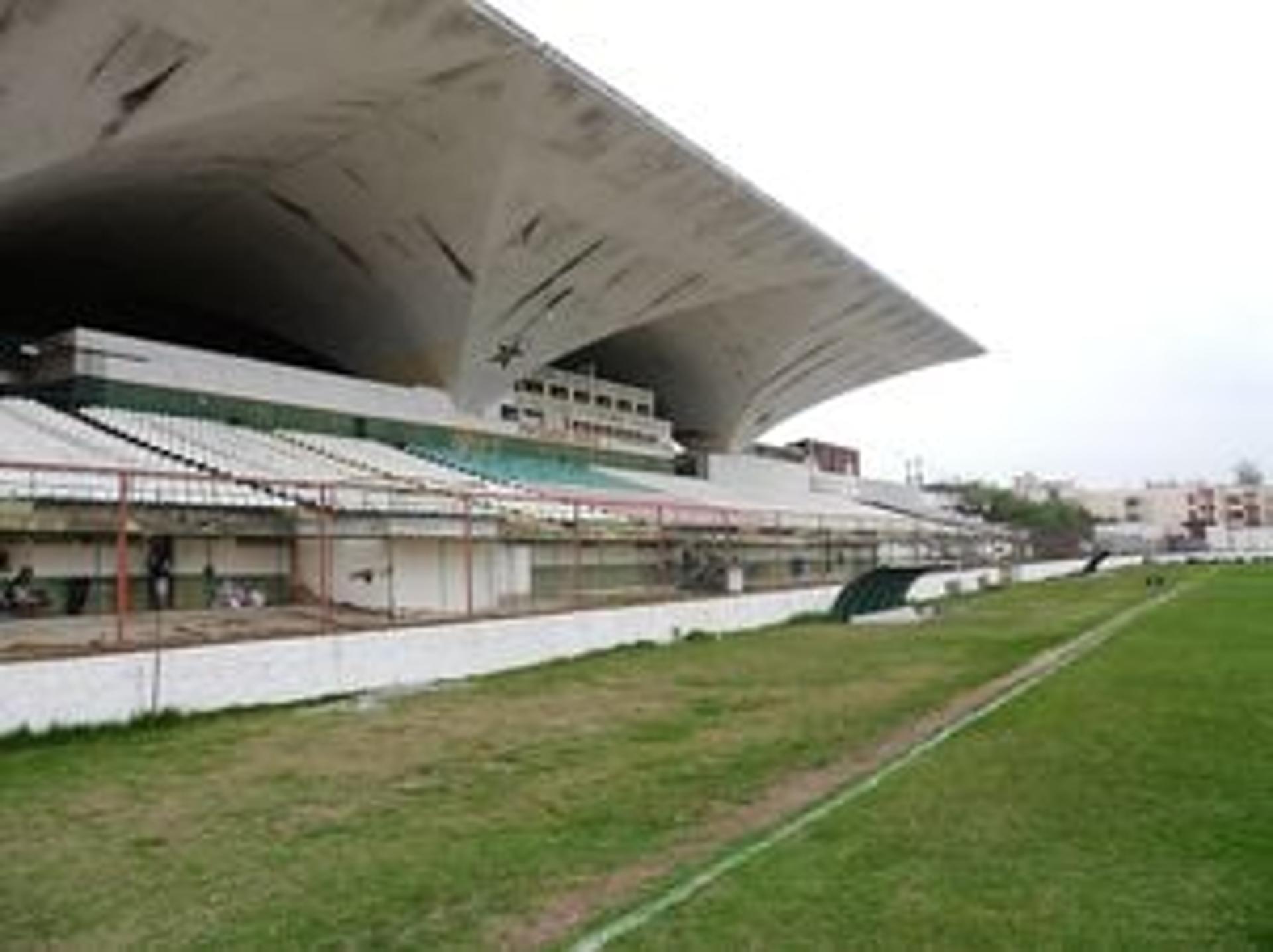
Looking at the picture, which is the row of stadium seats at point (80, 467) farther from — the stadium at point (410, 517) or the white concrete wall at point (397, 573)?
the white concrete wall at point (397, 573)

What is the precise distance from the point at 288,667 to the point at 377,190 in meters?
18.2

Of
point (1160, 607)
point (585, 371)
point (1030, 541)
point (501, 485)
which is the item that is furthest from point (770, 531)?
point (1030, 541)

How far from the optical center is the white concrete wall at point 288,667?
38.1 ft

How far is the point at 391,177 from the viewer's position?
29.8 m

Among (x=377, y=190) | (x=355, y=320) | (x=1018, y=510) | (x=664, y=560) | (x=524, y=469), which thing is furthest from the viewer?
(x=1018, y=510)

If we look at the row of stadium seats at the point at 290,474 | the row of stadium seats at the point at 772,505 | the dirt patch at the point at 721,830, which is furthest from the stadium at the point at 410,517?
the row of stadium seats at the point at 772,505

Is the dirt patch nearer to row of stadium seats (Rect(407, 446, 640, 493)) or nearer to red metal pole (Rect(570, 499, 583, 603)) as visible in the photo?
red metal pole (Rect(570, 499, 583, 603))

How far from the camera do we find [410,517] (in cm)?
2017

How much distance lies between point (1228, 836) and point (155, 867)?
17.3 feet

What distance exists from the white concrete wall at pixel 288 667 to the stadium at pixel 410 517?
42mm

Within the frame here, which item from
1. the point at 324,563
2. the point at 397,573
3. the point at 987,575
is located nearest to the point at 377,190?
the point at 397,573

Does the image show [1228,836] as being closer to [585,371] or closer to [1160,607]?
[1160,607]

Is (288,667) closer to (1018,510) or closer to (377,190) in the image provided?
(377,190)

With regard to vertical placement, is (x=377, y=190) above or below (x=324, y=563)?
above
